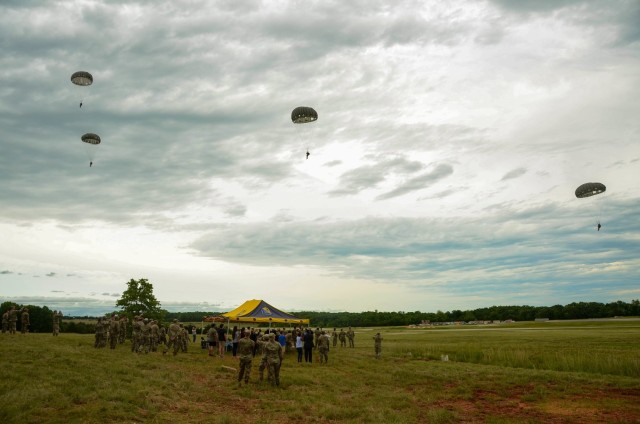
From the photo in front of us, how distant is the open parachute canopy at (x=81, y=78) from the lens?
32.0m

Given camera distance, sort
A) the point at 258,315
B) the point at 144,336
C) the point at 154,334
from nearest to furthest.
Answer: the point at 144,336, the point at 154,334, the point at 258,315

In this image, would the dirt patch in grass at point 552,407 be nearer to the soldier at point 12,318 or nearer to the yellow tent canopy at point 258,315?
the yellow tent canopy at point 258,315

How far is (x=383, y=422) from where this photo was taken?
1188cm

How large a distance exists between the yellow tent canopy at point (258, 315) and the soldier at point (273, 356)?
52.1ft

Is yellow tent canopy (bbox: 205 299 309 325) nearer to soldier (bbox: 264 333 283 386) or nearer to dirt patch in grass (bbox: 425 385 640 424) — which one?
soldier (bbox: 264 333 283 386)

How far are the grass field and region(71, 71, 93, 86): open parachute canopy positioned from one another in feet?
70.1

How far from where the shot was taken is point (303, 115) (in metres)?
31.6

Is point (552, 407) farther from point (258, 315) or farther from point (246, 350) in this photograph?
point (258, 315)

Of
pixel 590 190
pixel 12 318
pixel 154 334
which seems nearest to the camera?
pixel 154 334

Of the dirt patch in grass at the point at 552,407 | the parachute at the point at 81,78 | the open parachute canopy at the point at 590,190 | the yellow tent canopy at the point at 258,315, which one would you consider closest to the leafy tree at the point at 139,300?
the yellow tent canopy at the point at 258,315

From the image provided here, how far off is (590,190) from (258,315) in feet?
98.8

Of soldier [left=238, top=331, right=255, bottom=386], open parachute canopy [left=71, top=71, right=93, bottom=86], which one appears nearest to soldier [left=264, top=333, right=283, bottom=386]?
soldier [left=238, top=331, right=255, bottom=386]

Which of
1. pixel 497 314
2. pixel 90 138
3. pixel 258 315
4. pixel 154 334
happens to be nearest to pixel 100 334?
pixel 154 334

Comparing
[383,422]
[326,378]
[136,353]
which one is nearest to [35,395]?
[383,422]
